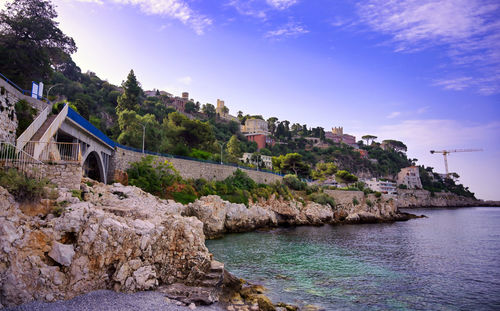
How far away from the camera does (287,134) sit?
5945 inches

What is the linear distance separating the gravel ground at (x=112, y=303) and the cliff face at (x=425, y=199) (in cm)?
12459

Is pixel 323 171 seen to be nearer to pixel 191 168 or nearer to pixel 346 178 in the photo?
pixel 346 178

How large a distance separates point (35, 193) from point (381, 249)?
29731mm

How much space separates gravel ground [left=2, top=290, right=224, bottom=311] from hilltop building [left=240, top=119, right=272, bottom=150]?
117981 mm

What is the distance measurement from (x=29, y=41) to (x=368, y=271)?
36990 millimetres

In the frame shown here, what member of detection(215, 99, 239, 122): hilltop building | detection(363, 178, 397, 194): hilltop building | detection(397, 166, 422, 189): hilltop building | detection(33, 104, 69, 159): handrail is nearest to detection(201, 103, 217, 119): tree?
detection(215, 99, 239, 122): hilltop building

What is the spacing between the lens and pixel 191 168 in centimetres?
4294

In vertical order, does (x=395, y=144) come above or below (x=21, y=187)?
above

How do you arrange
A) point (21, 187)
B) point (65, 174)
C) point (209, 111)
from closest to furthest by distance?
point (21, 187)
point (65, 174)
point (209, 111)

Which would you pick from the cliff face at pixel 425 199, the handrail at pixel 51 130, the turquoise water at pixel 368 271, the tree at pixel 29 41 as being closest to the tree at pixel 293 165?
the turquoise water at pixel 368 271

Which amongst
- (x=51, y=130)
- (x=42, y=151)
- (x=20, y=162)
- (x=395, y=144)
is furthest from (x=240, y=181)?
(x=395, y=144)

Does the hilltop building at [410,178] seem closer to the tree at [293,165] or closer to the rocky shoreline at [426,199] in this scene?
the rocky shoreline at [426,199]

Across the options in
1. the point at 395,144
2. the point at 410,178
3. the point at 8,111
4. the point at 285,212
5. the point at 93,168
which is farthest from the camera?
the point at 395,144

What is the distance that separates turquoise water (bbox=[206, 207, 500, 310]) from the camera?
15.0m
